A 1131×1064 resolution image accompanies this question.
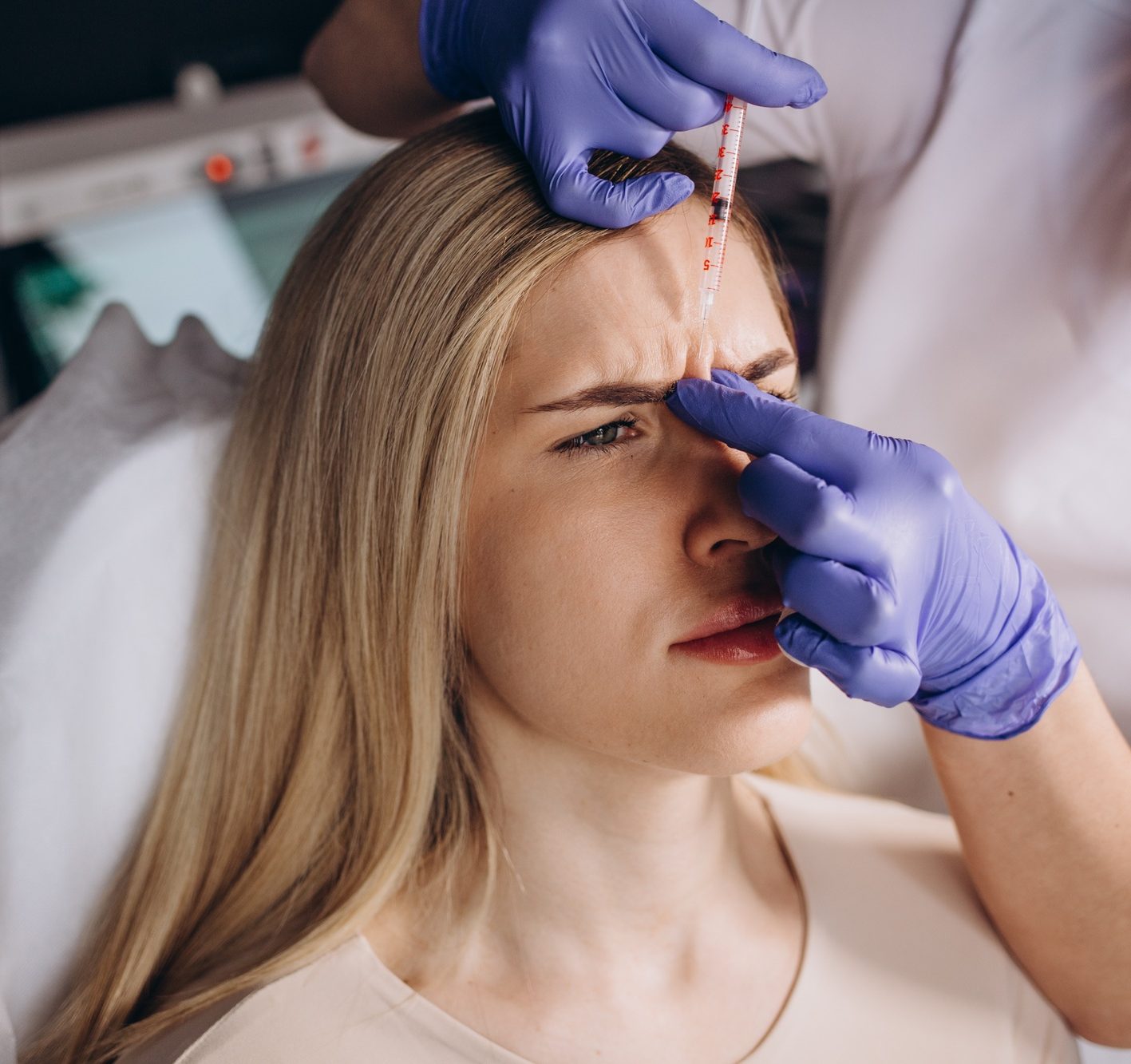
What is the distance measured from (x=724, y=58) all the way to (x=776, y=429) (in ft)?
1.35

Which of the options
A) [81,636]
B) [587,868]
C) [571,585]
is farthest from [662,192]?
[81,636]

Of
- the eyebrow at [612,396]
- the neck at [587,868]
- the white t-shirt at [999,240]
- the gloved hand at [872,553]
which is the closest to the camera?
the gloved hand at [872,553]

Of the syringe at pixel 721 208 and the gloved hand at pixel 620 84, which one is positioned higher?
the gloved hand at pixel 620 84

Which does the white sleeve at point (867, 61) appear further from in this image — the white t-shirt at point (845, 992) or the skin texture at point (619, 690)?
the white t-shirt at point (845, 992)

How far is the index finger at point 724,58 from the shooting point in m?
1.14

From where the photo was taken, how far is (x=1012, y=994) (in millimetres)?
1400

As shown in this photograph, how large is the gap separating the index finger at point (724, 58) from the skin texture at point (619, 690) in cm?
15

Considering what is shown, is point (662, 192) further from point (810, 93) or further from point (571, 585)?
A: point (571, 585)

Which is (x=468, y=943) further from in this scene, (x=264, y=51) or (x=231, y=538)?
(x=264, y=51)

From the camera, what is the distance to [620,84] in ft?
3.84

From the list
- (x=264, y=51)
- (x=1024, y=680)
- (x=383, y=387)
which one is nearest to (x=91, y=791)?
(x=383, y=387)

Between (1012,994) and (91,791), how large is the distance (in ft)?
4.10

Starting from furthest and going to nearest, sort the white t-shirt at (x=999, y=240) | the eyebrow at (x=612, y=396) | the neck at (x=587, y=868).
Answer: the white t-shirt at (x=999, y=240) → the neck at (x=587, y=868) → the eyebrow at (x=612, y=396)

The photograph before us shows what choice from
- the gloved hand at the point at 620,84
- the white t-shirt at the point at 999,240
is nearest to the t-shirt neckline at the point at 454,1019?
the white t-shirt at the point at 999,240
